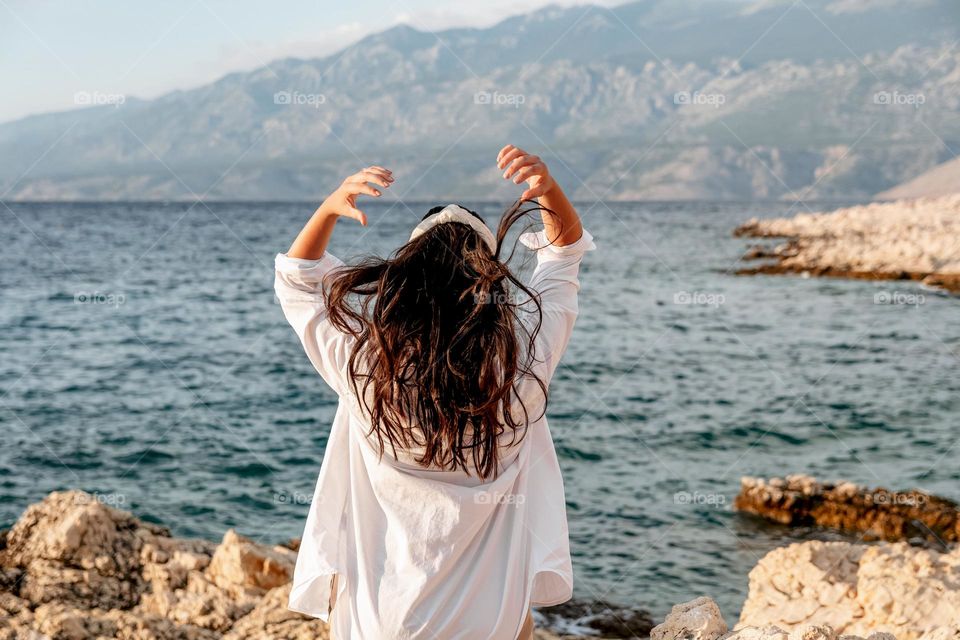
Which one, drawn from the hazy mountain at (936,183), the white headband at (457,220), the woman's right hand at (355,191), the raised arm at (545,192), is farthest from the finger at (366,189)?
the hazy mountain at (936,183)

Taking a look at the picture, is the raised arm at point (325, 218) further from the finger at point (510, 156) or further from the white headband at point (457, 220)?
the finger at point (510, 156)

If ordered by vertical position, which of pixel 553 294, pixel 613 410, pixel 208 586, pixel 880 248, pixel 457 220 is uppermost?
pixel 880 248

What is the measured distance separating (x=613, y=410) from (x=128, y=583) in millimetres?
8647

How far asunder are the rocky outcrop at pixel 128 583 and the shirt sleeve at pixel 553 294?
216 centimetres

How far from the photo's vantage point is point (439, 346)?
Result: 2.15m

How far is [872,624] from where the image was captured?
4.13 metres

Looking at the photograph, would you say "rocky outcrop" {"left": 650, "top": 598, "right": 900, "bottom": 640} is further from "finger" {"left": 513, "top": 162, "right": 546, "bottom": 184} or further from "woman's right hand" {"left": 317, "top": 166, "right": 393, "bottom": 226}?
"woman's right hand" {"left": 317, "top": 166, "right": 393, "bottom": 226}

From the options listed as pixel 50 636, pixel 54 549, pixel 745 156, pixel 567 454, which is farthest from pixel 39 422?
pixel 745 156

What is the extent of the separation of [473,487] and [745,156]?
18193 cm

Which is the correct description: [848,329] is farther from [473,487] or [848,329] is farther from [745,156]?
[745,156]

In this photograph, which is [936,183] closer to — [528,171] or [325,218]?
[528,171]

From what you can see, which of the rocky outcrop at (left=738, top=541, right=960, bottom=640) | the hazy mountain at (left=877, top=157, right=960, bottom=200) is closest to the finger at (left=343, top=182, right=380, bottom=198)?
the rocky outcrop at (left=738, top=541, right=960, bottom=640)

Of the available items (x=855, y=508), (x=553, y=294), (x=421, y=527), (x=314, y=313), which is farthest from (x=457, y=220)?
(x=855, y=508)

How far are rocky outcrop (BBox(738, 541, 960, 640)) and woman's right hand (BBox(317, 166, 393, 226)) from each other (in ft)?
8.23
